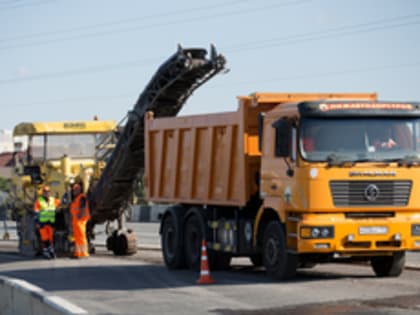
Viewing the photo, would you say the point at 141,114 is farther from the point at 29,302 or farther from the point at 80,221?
the point at 29,302

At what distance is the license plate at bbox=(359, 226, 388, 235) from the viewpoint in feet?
48.1

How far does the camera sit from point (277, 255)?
15.3 metres

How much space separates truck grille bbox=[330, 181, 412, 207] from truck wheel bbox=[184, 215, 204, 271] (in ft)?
13.4

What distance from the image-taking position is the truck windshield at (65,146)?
26438mm

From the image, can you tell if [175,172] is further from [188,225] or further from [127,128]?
[127,128]

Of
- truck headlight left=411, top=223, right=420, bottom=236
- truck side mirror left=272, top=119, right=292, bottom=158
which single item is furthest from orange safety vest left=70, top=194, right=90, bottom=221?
truck headlight left=411, top=223, right=420, bottom=236

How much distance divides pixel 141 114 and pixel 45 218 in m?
3.81

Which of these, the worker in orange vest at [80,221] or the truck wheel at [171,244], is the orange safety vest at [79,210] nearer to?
the worker in orange vest at [80,221]

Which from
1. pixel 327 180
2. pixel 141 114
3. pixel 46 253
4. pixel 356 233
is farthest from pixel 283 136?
pixel 46 253

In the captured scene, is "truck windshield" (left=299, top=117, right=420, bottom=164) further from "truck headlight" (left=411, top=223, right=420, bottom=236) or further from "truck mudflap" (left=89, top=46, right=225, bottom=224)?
"truck mudflap" (left=89, top=46, right=225, bottom=224)

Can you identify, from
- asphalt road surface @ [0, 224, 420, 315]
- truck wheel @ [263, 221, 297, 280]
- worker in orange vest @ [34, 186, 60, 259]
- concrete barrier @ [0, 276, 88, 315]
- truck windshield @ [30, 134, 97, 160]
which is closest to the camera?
concrete barrier @ [0, 276, 88, 315]

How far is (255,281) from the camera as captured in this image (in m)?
15.7

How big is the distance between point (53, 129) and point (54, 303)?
1755cm

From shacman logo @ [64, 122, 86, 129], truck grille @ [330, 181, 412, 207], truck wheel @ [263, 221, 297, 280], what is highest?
shacman logo @ [64, 122, 86, 129]
